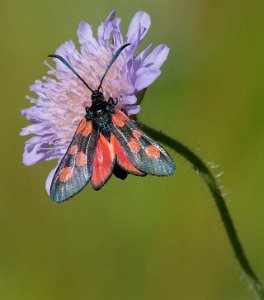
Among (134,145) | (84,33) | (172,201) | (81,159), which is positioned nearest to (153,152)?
(134,145)

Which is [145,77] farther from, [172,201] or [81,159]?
[172,201]

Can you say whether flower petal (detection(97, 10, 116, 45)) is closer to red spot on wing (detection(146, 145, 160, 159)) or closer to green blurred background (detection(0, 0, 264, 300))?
red spot on wing (detection(146, 145, 160, 159))

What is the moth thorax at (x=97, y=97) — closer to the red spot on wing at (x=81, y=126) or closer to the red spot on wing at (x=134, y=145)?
the red spot on wing at (x=81, y=126)

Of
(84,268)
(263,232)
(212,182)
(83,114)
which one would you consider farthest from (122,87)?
(84,268)

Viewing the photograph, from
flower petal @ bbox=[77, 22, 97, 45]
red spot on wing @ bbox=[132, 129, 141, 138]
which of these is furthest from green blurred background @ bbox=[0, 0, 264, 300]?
red spot on wing @ bbox=[132, 129, 141, 138]

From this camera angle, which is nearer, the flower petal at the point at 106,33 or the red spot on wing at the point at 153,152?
the red spot on wing at the point at 153,152

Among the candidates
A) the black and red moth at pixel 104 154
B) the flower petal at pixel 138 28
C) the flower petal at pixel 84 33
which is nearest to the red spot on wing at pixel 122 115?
the black and red moth at pixel 104 154

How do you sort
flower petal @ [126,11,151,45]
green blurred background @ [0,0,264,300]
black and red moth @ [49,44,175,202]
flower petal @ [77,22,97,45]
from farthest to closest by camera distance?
green blurred background @ [0,0,264,300]
flower petal @ [77,22,97,45]
flower petal @ [126,11,151,45]
black and red moth @ [49,44,175,202]
